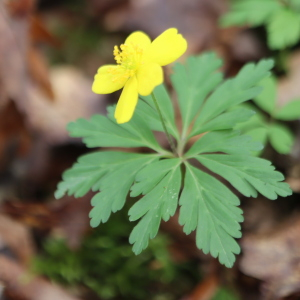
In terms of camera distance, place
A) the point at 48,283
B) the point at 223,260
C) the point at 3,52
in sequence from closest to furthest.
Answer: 1. the point at 223,260
2. the point at 48,283
3. the point at 3,52

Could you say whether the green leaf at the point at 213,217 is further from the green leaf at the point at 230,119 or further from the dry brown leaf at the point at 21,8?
the dry brown leaf at the point at 21,8

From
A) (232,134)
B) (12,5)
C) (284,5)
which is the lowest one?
(232,134)

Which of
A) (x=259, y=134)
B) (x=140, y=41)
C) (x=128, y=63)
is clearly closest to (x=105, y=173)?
(x=128, y=63)

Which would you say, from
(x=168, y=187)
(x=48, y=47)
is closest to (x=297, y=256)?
(x=168, y=187)

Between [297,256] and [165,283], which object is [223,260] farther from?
A: [165,283]

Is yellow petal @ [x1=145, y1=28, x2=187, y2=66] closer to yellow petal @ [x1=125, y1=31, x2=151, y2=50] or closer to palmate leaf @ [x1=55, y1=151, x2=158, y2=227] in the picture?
yellow petal @ [x1=125, y1=31, x2=151, y2=50]

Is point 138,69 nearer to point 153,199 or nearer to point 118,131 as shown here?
point 118,131
